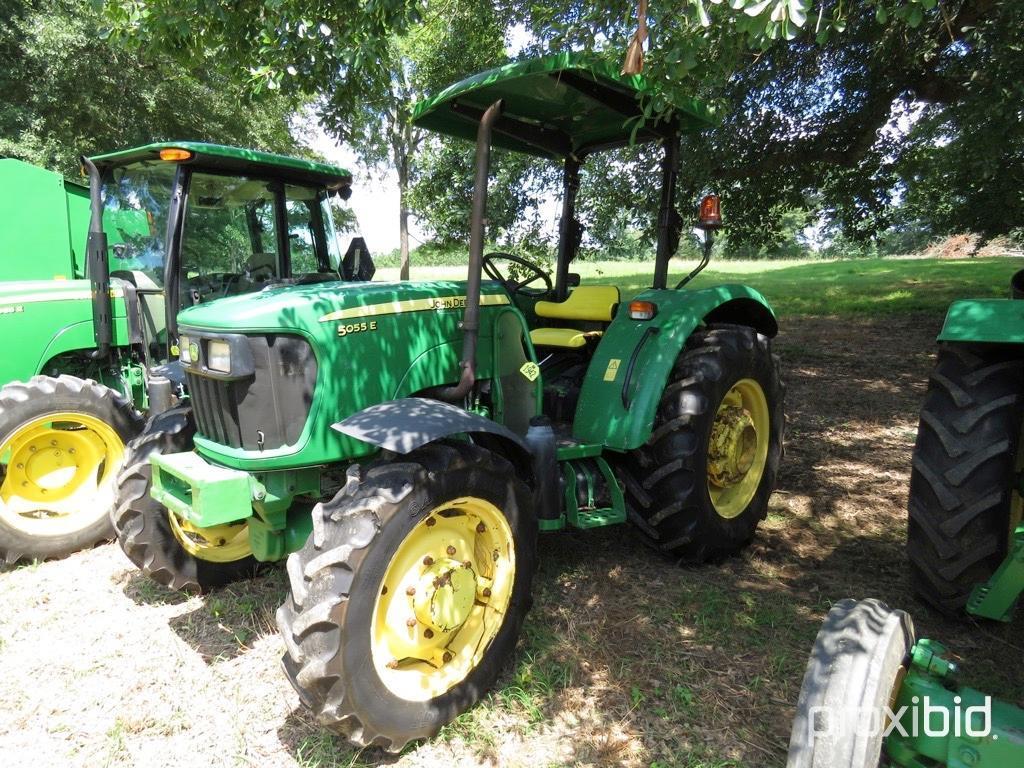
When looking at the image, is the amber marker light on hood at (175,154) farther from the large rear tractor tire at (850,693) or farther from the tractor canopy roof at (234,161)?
the large rear tractor tire at (850,693)

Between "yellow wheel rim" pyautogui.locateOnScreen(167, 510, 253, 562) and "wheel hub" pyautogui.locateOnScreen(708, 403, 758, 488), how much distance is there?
2.24m

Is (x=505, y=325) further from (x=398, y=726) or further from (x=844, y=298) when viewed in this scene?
(x=844, y=298)

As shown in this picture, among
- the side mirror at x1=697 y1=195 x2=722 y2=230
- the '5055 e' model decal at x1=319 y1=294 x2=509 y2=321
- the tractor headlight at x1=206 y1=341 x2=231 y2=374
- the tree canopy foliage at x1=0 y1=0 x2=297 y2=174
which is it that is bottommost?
the tractor headlight at x1=206 y1=341 x2=231 y2=374

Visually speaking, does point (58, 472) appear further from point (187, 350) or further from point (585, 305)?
point (585, 305)

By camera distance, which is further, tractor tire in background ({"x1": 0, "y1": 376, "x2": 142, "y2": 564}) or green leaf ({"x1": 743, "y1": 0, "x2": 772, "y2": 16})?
tractor tire in background ({"x1": 0, "y1": 376, "x2": 142, "y2": 564})

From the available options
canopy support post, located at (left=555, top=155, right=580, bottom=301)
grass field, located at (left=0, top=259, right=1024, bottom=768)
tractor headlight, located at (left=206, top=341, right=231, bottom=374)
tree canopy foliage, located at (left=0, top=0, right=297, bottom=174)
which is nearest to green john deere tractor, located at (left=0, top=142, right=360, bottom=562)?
grass field, located at (left=0, top=259, right=1024, bottom=768)

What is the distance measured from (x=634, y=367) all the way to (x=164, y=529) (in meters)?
2.20

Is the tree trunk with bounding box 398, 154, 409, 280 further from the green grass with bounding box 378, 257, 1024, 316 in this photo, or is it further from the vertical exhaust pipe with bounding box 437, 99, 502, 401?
the vertical exhaust pipe with bounding box 437, 99, 502, 401

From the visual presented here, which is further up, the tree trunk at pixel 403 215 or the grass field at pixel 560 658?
the tree trunk at pixel 403 215

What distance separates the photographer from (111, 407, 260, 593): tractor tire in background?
2898mm

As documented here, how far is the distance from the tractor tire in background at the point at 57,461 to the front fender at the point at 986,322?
12.8 ft

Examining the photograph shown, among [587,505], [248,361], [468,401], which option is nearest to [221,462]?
[248,361]

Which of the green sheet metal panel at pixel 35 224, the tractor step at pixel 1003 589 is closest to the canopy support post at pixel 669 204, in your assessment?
the tractor step at pixel 1003 589

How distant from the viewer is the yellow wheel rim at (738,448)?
356 centimetres
